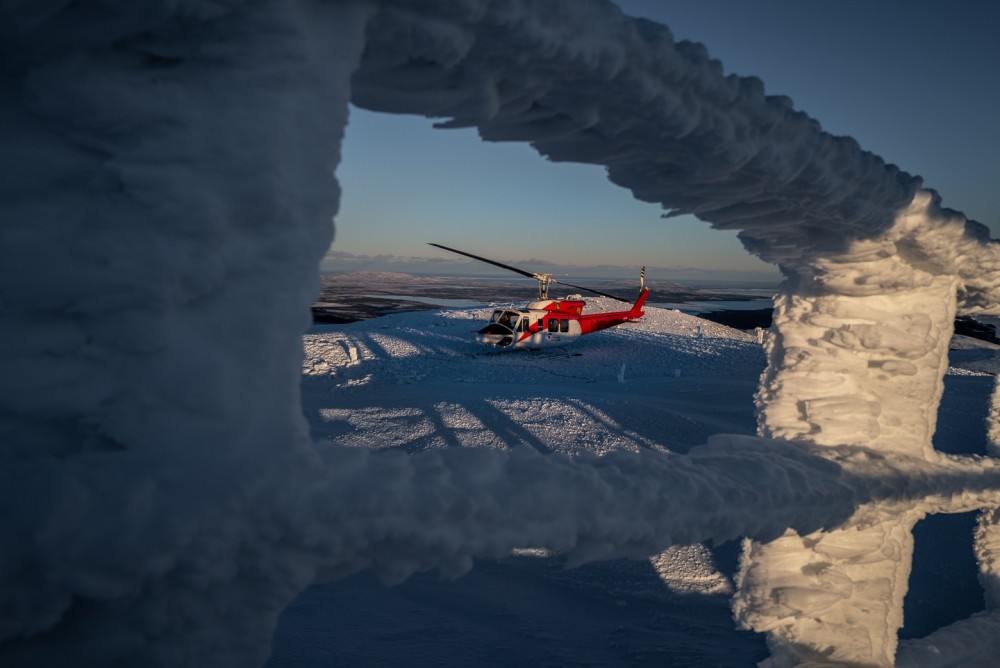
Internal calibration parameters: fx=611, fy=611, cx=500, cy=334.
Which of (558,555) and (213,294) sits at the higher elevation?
(213,294)

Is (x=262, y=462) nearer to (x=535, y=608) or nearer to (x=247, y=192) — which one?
(x=247, y=192)

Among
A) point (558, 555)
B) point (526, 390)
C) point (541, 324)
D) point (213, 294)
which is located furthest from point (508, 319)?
point (213, 294)

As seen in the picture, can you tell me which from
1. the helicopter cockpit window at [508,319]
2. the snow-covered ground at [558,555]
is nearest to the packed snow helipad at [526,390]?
the snow-covered ground at [558,555]

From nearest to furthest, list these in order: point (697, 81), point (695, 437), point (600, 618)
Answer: point (697, 81) < point (600, 618) < point (695, 437)

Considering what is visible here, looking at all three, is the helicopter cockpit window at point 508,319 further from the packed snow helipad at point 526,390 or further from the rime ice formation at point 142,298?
the rime ice formation at point 142,298

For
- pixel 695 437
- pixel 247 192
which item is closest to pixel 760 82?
pixel 247 192

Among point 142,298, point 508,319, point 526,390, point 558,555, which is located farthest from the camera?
point 508,319

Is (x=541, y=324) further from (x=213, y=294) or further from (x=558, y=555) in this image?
(x=213, y=294)

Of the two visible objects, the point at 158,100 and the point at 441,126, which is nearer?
the point at 158,100

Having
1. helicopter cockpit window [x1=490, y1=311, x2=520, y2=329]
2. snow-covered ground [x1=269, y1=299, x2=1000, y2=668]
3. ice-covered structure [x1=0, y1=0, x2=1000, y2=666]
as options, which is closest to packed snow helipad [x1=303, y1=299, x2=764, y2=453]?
snow-covered ground [x1=269, y1=299, x2=1000, y2=668]
